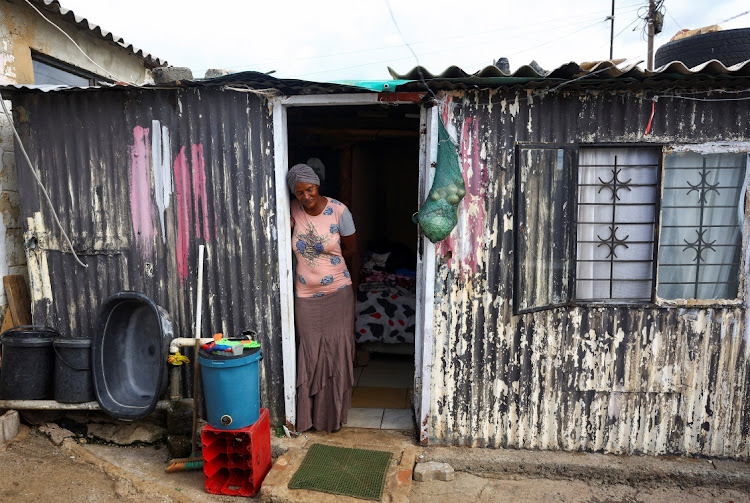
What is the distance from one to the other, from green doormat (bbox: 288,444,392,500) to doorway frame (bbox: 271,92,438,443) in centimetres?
44

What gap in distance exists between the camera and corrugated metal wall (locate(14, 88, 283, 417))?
4.33 metres

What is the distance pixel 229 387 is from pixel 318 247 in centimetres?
139

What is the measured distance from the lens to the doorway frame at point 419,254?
4.11 meters

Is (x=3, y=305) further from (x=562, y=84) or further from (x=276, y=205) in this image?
(x=562, y=84)

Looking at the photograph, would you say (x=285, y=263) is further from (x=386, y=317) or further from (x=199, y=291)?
(x=386, y=317)

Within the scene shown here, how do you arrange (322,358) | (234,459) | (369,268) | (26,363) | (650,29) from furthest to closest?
(650,29) < (369,268) < (322,358) < (26,363) < (234,459)

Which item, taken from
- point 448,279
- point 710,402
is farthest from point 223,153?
point 710,402

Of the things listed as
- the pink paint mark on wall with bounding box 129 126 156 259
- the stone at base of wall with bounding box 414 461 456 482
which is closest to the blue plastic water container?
the pink paint mark on wall with bounding box 129 126 156 259

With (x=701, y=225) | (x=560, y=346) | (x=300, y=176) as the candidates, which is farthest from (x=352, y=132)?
(x=701, y=225)

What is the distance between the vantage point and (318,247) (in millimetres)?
4426

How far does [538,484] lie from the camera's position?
412cm

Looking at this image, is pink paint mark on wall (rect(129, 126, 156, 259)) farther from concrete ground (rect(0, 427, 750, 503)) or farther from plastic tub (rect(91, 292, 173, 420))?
concrete ground (rect(0, 427, 750, 503))

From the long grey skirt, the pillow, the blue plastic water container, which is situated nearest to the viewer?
the blue plastic water container

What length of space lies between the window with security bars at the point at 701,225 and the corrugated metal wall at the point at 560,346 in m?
0.17
